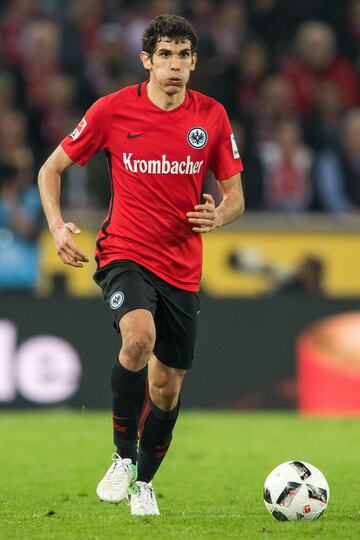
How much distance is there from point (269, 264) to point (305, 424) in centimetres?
264

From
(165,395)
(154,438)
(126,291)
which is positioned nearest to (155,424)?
(154,438)

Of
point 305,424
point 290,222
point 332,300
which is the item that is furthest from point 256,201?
point 305,424

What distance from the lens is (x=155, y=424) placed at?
702 cm

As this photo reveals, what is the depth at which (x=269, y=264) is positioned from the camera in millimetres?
14297

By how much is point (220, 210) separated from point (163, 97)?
0.70m

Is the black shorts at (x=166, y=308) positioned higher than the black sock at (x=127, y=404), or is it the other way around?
the black shorts at (x=166, y=308)

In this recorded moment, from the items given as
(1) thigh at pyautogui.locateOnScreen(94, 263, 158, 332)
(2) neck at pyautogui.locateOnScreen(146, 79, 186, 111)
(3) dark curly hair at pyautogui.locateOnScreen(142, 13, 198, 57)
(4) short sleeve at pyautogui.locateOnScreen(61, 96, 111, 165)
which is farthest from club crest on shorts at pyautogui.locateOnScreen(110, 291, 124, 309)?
(3) dark curly hair at pyautogui.locateOnScreen(142, 13, 198, 57)

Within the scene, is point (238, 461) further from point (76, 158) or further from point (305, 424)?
point (76, 158)

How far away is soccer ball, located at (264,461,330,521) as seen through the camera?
6566 mm

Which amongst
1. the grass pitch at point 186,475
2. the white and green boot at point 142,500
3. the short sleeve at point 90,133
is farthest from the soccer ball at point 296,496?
the short sleeve at point 90,133

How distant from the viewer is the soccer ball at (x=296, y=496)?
657 cm

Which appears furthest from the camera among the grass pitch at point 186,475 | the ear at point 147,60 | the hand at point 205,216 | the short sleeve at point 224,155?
the short sleeve at point 224,155

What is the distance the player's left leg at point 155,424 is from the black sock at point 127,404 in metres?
0.10

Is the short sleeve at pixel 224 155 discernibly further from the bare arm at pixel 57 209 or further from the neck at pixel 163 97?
the bare arm at pixel 57 209
